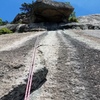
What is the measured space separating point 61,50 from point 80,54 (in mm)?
1522

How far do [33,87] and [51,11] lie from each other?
37.1 m

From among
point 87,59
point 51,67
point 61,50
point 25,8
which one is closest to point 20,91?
point 51,67

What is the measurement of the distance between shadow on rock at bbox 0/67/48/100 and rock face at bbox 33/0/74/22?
35.5m

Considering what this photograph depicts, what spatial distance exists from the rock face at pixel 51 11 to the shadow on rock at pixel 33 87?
35515 mm

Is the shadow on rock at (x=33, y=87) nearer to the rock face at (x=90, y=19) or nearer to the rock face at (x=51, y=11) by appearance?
the rock face at (x=90, y=19)

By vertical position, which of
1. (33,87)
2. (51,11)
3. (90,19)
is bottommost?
(33,87)

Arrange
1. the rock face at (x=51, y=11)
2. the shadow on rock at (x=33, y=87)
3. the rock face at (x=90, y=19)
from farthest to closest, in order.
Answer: the rock face at (x=51, y=11) → the rock face at (x=90, y=19) → the shadow on rock at (x=33, y=87)

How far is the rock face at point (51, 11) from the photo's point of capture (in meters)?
44.0

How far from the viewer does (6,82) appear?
7.80 m

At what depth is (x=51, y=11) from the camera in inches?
1750

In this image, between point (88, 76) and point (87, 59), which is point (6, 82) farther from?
point (87, 59)

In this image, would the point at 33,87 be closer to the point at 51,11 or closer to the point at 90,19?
the point at 51,11

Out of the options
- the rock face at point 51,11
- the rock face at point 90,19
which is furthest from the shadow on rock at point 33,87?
the rock face at point 51,11

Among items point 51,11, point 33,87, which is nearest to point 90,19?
point 51,11
